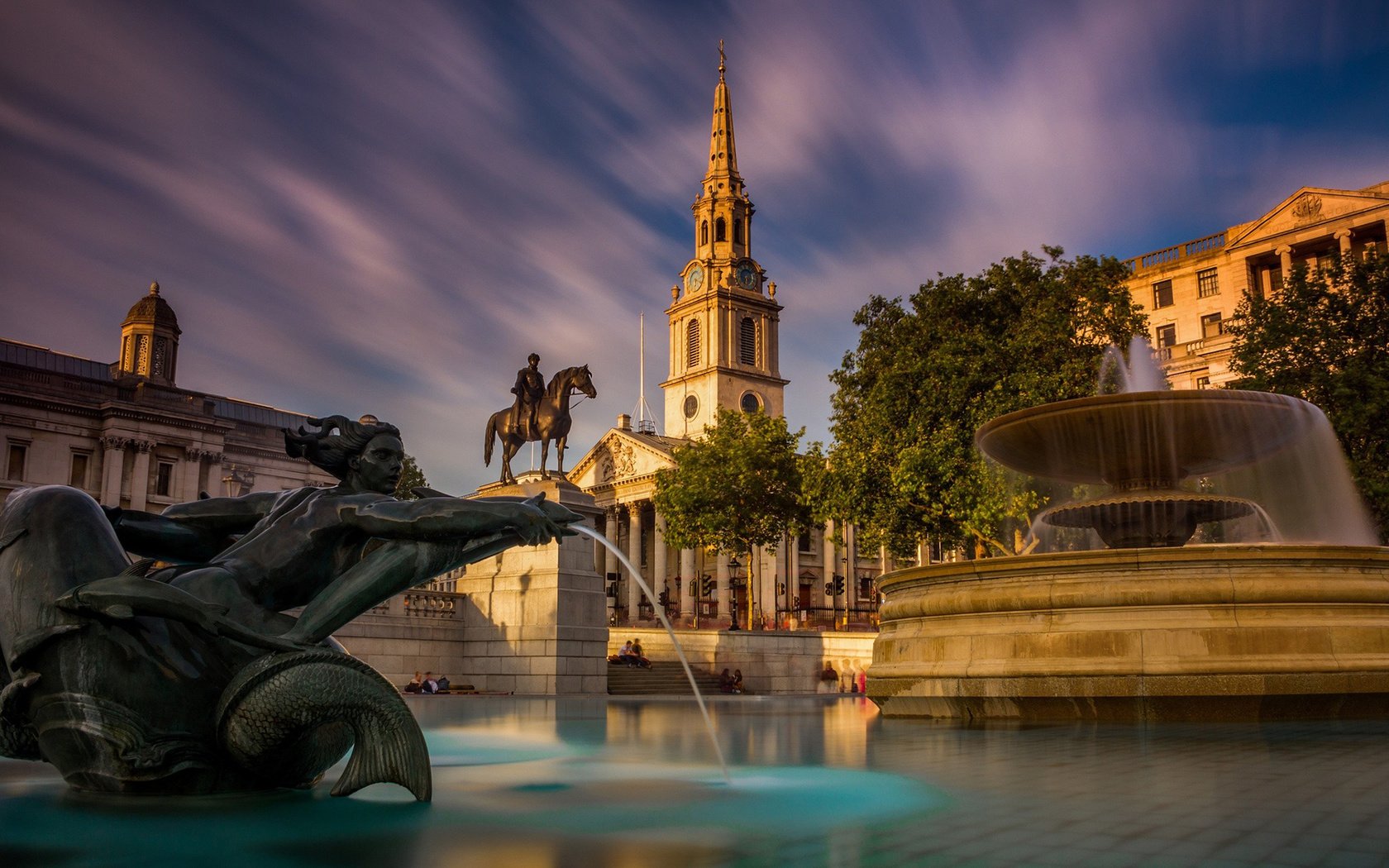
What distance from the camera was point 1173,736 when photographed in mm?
7676

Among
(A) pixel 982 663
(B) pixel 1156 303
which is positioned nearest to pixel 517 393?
(A) pixel 982 663

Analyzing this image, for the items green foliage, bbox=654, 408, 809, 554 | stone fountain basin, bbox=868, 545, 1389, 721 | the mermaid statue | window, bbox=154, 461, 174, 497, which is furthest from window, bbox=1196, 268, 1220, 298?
the mermaid statue

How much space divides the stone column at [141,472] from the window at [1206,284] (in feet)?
188

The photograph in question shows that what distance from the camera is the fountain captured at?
28.6 feet

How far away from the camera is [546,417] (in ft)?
91.0

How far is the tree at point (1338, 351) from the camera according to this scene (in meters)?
27.8

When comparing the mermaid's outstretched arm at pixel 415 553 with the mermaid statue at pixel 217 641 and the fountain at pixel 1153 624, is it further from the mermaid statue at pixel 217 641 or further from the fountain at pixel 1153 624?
the fountain at pixel 1153 624

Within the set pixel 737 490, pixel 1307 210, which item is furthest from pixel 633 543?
pixel 1307 210

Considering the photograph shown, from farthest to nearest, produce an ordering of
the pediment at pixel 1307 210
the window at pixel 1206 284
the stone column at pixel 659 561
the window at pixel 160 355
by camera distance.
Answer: the stone column at pixel 659 561, the window at pixel 160 355, the window at pixel 1206 284, the pediment at pixel 1307 210

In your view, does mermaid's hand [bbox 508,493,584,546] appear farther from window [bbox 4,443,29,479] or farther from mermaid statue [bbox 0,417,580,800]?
window [bbox 4,443,29,479]

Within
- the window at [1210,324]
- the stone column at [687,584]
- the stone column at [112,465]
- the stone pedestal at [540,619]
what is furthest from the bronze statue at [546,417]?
the stone column at [687,584]

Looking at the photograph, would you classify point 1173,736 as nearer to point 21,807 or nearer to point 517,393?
point 21,807

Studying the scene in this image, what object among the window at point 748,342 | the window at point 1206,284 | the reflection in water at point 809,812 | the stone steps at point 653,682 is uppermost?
the window at point 748,342

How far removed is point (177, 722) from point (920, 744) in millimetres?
5152
